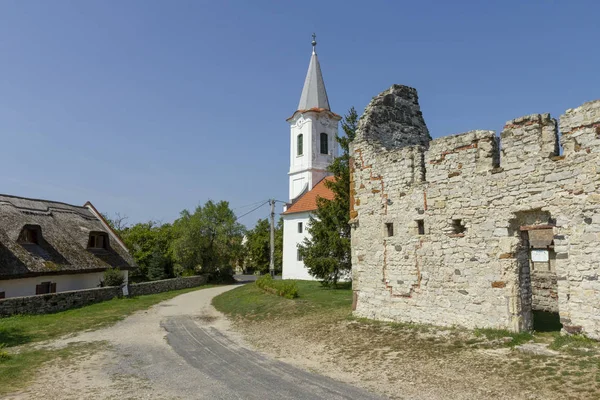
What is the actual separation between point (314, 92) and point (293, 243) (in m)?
18.6

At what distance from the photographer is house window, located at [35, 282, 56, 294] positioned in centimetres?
2195

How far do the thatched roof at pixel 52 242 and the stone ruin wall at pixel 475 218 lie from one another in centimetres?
1680

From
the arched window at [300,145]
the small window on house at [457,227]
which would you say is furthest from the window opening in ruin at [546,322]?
the arched window at [300,145]

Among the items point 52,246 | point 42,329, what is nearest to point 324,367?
point 42,329

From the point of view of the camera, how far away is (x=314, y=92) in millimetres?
48719

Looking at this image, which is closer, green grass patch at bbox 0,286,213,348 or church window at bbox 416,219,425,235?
church window at bbox 416,219,425,235

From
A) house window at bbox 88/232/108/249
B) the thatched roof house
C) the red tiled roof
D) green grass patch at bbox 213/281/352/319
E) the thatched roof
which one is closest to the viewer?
green grass patch at bbox 213/281/352/319

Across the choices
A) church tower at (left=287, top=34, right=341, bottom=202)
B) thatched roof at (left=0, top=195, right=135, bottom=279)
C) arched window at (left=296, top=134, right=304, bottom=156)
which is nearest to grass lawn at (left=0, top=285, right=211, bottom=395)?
thatched roof at (left=0, top=195, right=135, bottom=279)

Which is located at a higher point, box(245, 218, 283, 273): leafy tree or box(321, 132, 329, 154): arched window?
box(321, 132, 329, 154): arched window

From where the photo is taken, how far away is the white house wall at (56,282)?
20513 mm

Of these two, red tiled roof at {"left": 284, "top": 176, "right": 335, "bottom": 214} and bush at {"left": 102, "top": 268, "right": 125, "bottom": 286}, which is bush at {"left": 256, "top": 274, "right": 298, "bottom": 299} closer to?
bush at {"left": 102, "top": 268, "right": 125, "bottom": 286}

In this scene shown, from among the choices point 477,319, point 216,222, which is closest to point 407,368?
point 477,319

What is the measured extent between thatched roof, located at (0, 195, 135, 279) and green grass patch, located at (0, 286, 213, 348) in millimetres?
3052

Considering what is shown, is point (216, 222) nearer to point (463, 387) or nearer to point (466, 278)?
point (466, 278)
